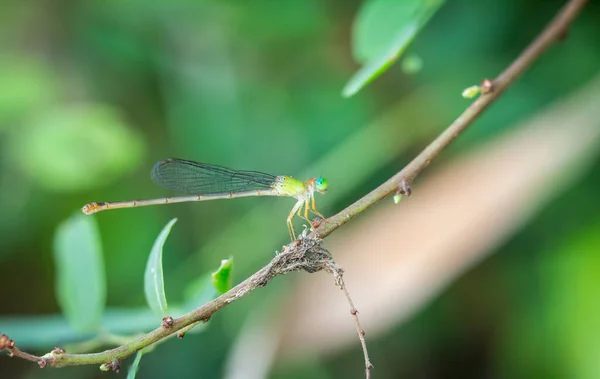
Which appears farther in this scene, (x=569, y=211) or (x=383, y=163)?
(x=383, y=163)

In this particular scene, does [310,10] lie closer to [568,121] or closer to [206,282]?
[568,121]

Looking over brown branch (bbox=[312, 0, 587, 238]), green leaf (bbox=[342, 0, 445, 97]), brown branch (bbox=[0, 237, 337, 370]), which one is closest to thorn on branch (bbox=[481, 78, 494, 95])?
brown branch (bbox=[312, 0, 587, 238])

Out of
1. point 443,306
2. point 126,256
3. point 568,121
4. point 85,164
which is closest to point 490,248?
point 443,306

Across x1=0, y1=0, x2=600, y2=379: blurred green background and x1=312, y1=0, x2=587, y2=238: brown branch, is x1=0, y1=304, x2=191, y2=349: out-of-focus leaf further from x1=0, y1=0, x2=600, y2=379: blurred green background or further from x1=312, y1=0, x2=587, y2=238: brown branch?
x1=312, y1=0, x2=587, y2=238: brown branch

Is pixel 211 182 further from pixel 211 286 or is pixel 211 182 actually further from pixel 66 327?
pixel 211 286

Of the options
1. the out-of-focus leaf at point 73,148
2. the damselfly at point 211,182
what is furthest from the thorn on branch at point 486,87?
the out-of-focus leaf at point 73,148

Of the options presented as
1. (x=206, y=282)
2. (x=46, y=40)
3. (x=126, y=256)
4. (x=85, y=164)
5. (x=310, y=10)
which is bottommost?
(x=206, y=282)

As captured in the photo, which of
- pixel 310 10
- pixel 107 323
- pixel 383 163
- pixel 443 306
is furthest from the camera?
pixel 310 10
